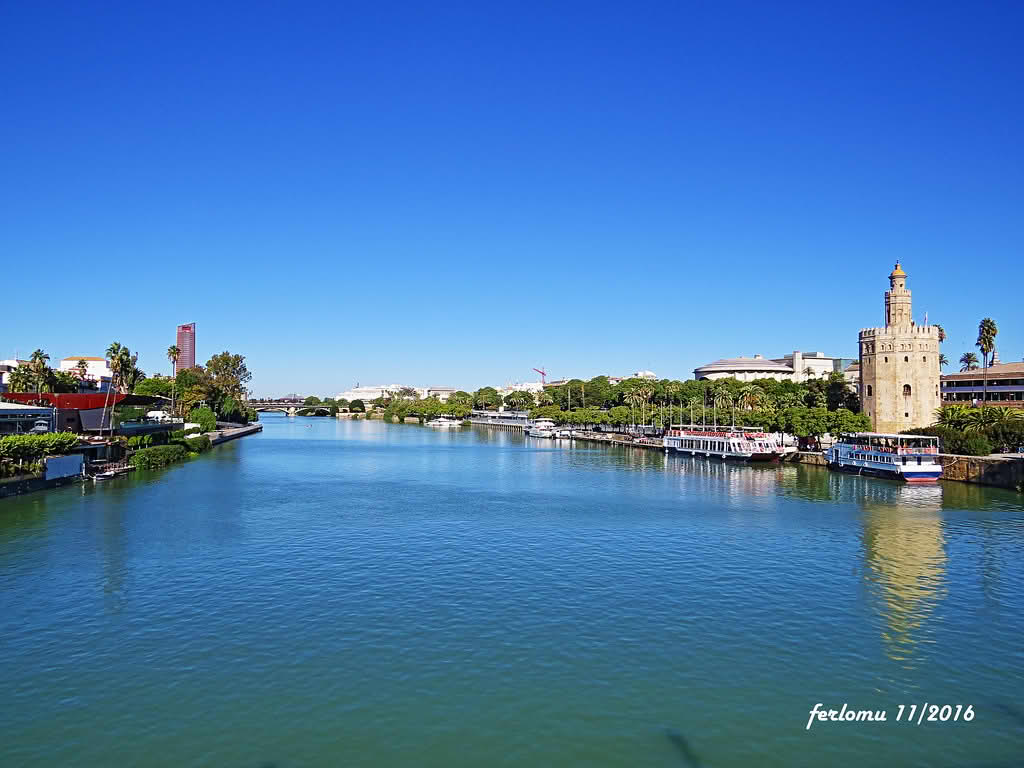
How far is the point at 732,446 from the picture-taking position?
3233 inches

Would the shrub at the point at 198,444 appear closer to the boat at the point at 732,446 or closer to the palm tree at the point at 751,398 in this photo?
the boat at the point at 732,446

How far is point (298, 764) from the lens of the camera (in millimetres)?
14695

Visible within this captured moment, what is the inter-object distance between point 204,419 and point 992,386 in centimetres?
10993

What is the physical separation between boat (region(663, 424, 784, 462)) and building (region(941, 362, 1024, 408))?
91.2 ft

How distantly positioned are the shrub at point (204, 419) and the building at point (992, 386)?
10419 centimetres

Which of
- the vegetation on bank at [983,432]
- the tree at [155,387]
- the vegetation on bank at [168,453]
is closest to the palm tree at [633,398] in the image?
the vegetation on bank at [983,432]

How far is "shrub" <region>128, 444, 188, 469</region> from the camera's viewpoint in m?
66.8

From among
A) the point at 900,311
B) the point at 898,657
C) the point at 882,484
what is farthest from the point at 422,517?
the point at 900,311

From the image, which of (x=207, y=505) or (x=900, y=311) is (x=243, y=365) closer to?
(x=207, y=505)

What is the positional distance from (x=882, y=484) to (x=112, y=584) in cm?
5449

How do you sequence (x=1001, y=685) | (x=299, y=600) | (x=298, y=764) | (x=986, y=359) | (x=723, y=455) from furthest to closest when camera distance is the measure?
(x=986, y=359) < (x=723, y=455) < (x=299, y=600) < (x=1001, y=685) < (x=298, y=764)

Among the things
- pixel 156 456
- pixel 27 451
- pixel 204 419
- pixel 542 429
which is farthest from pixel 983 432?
pixel 204 419

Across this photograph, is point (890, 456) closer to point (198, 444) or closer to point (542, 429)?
point (198, 444)

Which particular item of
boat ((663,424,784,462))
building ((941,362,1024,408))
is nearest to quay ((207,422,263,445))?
boat ((663,424,784,462))
